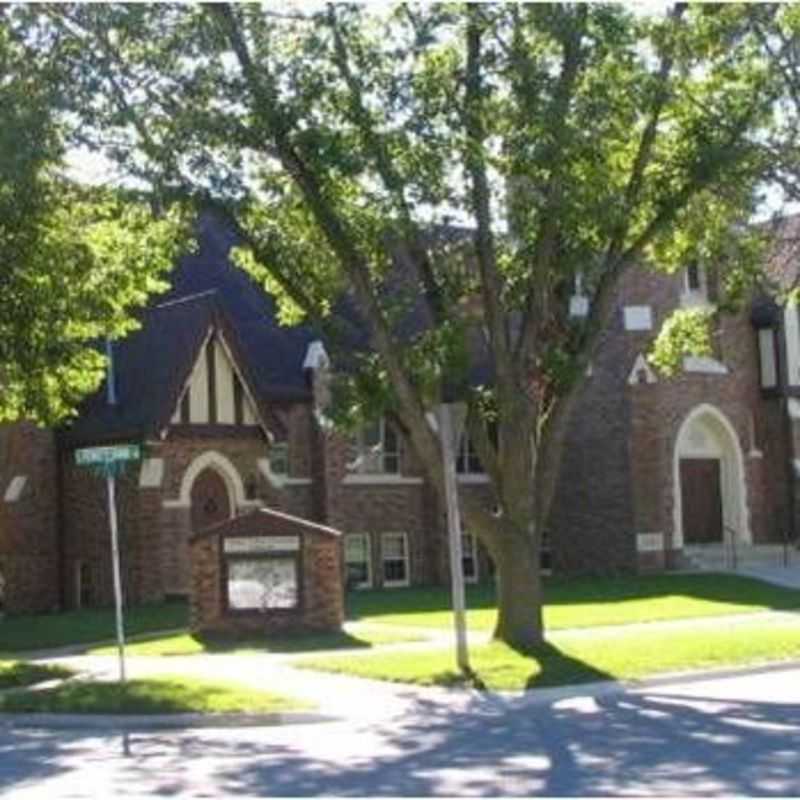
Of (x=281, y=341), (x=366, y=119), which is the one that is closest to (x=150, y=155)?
(x=366, y=119)

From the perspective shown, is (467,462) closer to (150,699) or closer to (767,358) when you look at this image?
(767,358)

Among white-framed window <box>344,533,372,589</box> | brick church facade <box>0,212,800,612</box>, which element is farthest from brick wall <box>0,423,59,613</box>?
white-framed window <box>344,533,372,589</box>

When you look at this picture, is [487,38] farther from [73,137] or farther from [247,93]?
[73,137]

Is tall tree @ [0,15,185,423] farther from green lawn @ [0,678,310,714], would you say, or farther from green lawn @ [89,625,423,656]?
green lawn @ [0,678,310,714]

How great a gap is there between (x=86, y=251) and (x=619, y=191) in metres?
6.98

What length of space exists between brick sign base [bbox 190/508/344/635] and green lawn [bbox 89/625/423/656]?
12.8 inches

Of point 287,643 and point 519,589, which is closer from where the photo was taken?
point 519,589

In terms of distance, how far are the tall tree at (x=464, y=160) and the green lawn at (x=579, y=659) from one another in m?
1.06

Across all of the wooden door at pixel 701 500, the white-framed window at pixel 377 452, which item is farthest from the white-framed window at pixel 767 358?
the white-framed window at pixel 377 452

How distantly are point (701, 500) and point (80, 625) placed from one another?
17722 mm

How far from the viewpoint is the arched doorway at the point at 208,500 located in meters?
35.4

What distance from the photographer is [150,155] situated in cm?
1923

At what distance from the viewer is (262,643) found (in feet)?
79.8

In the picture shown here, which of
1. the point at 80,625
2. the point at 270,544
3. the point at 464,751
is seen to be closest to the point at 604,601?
the point at 270,544
